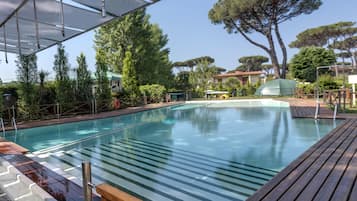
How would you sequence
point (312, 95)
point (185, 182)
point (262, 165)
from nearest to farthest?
point (185, 182) < point (262, 165) < point (312, 95)

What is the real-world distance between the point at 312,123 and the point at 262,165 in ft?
13.6

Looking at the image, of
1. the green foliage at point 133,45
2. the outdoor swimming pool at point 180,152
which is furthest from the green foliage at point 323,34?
the outdoor swimming pool at point 180,152

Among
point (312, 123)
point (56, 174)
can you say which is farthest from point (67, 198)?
point (312, 123)

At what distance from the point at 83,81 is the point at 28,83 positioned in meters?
2.61

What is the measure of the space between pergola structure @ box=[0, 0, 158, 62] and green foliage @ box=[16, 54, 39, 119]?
9.88 feet

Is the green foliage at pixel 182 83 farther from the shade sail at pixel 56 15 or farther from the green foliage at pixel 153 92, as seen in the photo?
the shade sail at pixel 56 15

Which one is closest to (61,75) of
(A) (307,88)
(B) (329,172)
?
(B) (329,172)

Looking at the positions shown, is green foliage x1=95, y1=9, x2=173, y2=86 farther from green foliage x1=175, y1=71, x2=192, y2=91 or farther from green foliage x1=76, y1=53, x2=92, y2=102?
green foliage x1=76, y1=53, x2=92, y2=102

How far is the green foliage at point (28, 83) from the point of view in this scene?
992 cm

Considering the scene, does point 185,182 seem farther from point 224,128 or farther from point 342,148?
point 224,128

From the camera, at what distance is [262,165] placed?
4.56 metres

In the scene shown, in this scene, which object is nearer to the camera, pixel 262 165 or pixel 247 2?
pixel 262 165

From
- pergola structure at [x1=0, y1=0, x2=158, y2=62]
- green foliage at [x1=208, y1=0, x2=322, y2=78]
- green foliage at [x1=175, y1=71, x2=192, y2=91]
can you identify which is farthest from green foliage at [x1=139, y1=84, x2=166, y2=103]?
pergola structure at [x1=0, y1=0, x2=158, y2=62]

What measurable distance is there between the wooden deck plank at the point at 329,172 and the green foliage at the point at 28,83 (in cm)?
1020
